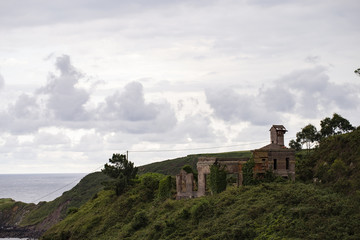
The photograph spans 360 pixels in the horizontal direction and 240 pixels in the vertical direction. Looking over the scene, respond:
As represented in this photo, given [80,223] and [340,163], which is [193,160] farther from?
[340,163]

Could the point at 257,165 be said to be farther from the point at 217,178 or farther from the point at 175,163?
the point at 175,163

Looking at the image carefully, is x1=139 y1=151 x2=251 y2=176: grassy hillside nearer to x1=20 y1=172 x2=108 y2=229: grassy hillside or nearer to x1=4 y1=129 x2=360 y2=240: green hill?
x1=20 y1=172 x2=108 y2=229: grassy hillside

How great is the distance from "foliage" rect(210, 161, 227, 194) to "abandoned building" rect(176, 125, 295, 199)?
0.92 metres

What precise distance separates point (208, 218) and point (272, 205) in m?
7.45

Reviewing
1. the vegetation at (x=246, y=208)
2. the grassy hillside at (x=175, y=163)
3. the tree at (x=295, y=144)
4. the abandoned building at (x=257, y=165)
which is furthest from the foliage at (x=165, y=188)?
the grassy hillside at (x=175, y=163)

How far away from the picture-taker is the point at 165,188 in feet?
198

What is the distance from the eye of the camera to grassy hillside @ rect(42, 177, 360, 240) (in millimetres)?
34156

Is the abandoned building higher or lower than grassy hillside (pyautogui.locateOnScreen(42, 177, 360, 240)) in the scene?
higher

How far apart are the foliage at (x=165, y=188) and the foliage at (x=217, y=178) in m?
7.90

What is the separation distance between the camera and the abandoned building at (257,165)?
173ft

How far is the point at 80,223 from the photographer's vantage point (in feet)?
209

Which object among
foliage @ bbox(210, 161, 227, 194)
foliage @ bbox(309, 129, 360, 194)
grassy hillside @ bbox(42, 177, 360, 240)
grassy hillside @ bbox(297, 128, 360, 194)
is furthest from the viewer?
foliage @ bbox(210, 161, 227, 194)

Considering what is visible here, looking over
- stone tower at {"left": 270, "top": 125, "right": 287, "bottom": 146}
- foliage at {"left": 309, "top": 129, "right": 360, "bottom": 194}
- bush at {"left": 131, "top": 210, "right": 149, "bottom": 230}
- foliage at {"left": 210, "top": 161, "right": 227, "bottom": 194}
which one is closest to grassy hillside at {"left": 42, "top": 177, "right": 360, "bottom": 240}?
bush at {"left": 131, "top": 210, "right": 149, "bottom": 230}

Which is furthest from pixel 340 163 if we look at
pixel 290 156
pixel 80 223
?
pixel 80 223
